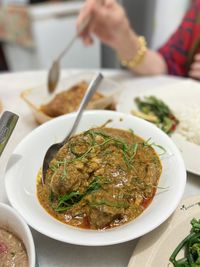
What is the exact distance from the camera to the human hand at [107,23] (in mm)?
1551

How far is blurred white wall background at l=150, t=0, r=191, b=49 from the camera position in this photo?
8.09ft

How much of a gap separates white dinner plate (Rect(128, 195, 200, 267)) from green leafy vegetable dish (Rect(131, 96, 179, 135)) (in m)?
0.38

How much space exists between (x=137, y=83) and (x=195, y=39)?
408 millimetres

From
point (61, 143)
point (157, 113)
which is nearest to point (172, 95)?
point (157, 113)

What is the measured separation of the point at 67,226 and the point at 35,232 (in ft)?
0.51

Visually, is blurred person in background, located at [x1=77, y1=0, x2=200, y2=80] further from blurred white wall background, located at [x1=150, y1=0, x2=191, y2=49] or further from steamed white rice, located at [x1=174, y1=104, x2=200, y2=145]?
blurred white wall background, located at [x1=150, y1=0, x2=191, y2=49]

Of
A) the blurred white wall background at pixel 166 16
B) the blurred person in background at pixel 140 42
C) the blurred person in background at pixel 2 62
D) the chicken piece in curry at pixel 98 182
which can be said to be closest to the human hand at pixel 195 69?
the blurred person in background at pixel 140 42

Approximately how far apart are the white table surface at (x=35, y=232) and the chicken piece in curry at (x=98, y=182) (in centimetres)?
10

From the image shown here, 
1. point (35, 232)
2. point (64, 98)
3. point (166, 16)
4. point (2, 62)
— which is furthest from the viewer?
point (2, 62)

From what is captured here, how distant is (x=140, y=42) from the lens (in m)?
1.71

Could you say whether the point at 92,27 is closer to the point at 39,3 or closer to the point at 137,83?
the point at 137,83

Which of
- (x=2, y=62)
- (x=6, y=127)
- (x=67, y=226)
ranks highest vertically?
(x=6, y=127)

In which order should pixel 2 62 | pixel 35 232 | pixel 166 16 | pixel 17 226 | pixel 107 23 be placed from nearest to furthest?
pixel 17 226 → pixel 35 232 → pixel 107 23 → pixel 166 16 → pixel 2 62

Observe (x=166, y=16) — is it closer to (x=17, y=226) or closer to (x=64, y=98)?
(x=64, y=98)
